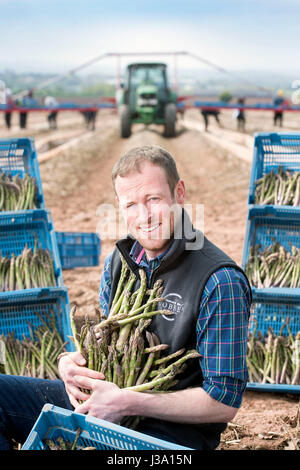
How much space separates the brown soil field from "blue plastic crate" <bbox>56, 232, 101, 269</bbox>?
0.23 metres

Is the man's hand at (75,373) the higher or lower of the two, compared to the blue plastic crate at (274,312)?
higher

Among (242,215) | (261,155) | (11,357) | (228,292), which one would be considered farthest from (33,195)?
(242,215)

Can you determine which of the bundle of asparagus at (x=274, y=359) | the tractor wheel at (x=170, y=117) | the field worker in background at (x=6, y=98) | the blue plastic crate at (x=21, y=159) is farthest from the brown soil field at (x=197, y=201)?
the field worker in background at (x=6, y=98)

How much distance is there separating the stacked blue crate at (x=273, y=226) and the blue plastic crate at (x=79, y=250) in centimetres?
242

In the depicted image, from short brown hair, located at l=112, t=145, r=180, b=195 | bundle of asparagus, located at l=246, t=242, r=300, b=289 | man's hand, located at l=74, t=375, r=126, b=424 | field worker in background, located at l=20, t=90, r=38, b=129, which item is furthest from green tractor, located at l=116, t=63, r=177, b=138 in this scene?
man's hand, located at l=74, t=375, r=126, b=424

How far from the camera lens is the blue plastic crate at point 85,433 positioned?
6.40 feet

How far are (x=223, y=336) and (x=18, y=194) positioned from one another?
3533mm

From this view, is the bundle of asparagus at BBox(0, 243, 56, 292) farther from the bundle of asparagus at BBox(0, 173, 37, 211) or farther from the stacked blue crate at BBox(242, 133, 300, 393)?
the stacked blue crate at BBox(242, 133, 300, 393)

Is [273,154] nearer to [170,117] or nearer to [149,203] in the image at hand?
[149,203]

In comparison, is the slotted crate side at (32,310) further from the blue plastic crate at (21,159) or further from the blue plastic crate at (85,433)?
the blue plastic crate at (85,433)

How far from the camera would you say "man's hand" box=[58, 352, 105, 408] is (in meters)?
2.22
